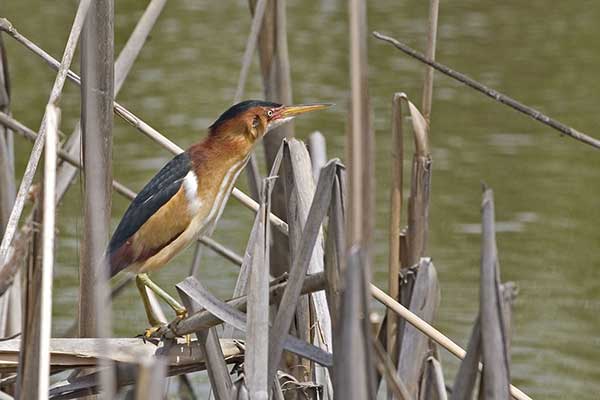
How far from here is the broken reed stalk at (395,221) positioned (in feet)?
9.29

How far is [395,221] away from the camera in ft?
9.45

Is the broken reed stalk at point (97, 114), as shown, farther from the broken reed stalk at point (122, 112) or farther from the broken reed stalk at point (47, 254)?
the broken reed stalk at point (47, 254)

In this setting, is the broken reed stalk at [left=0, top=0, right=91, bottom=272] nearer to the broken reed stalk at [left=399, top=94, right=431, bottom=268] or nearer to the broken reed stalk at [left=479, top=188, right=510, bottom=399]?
the broken reed stalk at [left=399, top=94, right=431, bottom=268]

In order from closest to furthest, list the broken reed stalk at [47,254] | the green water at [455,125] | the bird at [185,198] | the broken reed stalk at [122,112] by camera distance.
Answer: the broken reed stalk at [47,254]
the broken reed stalk at [122,112]
the bird at [185,198]
the green water at [455,125]

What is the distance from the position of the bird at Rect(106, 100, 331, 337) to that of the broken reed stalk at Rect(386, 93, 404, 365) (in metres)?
0.22

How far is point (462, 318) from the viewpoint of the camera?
15.9 ft

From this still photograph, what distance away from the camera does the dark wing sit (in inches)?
→ 116

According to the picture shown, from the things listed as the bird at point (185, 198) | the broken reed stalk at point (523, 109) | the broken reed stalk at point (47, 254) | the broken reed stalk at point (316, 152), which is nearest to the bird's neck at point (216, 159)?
the bird at point (185, 198)

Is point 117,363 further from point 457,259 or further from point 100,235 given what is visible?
point 457,259

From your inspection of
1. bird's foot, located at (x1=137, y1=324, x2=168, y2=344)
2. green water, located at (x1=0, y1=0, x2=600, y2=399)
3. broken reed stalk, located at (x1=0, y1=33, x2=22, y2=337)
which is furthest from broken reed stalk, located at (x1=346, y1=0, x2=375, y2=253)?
green water, located at (x1=0, y1=0, x2=600, y2=399)

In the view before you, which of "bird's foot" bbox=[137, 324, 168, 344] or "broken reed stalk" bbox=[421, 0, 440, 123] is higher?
"broken reed stalk" bbox=[421, 0, 440, 123]

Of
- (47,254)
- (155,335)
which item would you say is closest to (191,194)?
(155,335)

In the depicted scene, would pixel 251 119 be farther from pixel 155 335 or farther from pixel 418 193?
pixel 155 335

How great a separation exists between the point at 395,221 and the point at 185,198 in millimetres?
513
